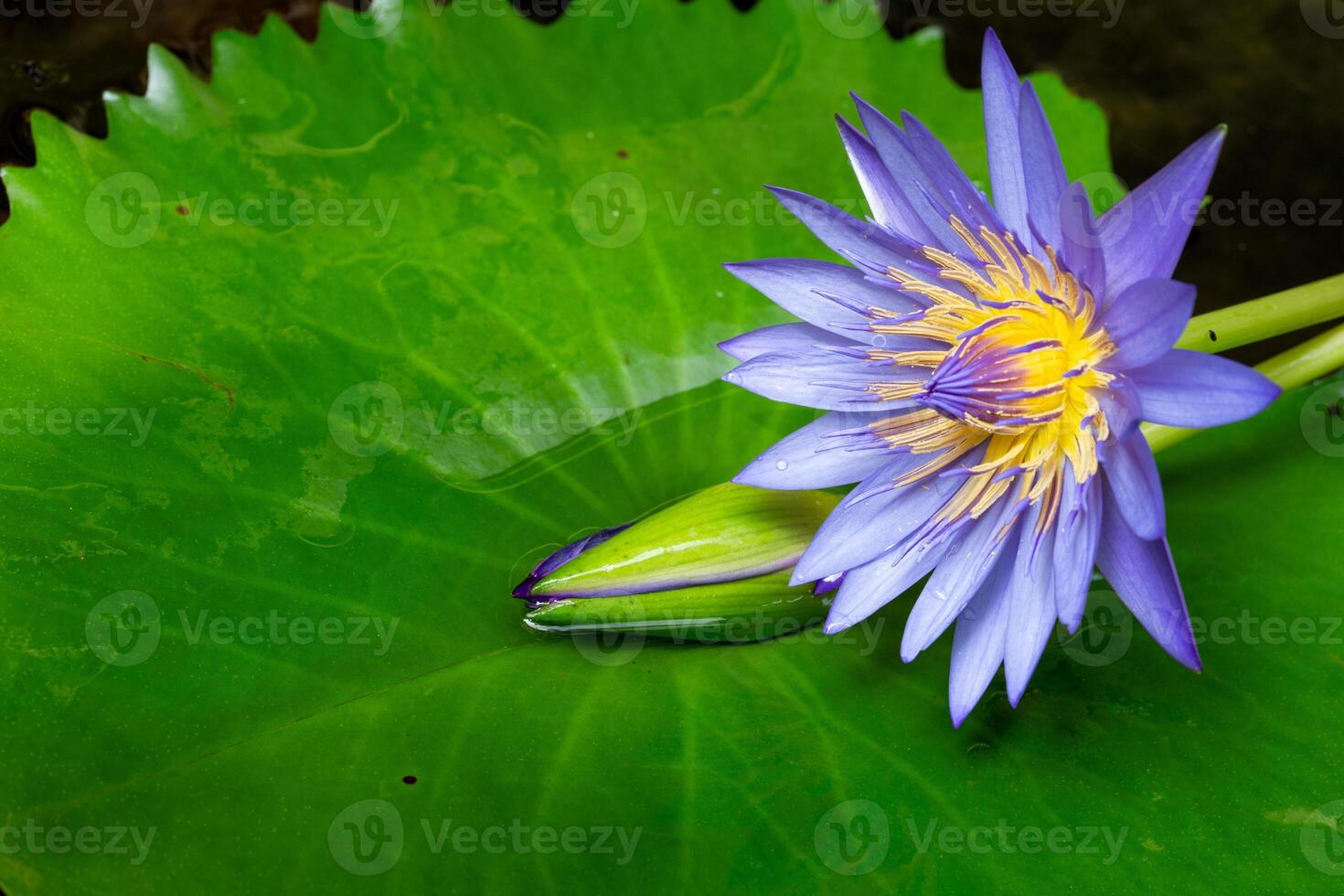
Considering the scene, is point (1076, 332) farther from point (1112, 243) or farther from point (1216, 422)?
point (1216, 422)

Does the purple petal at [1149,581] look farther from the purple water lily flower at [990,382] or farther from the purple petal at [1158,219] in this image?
the purple petal at [1158,219]

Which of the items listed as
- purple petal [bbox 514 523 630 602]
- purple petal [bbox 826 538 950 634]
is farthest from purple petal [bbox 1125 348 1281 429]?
purple petal [bbox 514 523 630 602]

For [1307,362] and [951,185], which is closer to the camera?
[951,185]

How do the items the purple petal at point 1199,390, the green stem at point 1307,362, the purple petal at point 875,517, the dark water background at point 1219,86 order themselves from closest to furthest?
the purple petal at point 1199,390
the purple petal at point 875,517
the green stem at point 1307,362
the dark water background at point 1219,86

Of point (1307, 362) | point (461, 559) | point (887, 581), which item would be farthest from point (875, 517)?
point (1307, 362)

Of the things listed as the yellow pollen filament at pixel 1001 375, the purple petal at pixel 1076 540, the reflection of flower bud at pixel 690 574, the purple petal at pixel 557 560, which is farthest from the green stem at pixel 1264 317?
the purple petal at pixel 557 560

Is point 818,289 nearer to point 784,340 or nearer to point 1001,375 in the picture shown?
point 784,340

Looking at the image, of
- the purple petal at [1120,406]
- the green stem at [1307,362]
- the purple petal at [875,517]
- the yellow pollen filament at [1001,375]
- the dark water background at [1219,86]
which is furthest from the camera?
the dark water background at [1219,86]

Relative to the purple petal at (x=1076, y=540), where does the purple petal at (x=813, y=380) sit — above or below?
above
